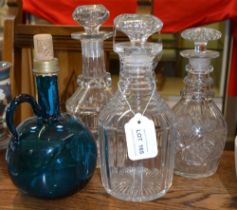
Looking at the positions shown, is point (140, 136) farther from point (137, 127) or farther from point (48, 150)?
point (48, 150)

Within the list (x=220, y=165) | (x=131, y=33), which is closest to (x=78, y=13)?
(x=131, y=33)

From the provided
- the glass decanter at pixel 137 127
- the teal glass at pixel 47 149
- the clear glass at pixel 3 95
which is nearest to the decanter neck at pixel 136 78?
the glass decanter at pixel 137 127

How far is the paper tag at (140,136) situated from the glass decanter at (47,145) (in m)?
0.08

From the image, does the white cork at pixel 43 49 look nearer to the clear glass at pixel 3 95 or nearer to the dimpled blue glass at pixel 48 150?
the dimpled blue glass at pixel 48 150

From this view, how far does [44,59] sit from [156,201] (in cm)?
28

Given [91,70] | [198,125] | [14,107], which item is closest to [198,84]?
[198,125]

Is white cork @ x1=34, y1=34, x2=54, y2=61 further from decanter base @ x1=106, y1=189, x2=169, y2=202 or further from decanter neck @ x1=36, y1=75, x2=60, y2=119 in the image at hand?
decanter base @ x1=106, y1=189, x2=169, y2=202

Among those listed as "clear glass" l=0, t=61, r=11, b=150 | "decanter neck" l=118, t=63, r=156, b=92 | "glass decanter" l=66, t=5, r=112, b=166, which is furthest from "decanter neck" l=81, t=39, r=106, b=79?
"clear glass" l=0, t=61, r=11, b=150

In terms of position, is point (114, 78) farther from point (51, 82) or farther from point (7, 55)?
point (51, 82)

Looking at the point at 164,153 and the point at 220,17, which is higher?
the point at 220,17

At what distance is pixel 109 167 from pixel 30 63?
0.59 metres

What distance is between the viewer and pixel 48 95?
572 millimetres

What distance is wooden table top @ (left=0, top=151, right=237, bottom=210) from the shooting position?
58 cm

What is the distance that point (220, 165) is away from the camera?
709 millimetres
